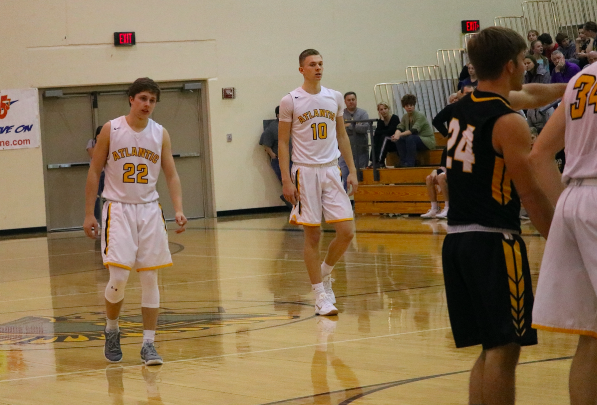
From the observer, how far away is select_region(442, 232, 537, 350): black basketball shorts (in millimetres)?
3273

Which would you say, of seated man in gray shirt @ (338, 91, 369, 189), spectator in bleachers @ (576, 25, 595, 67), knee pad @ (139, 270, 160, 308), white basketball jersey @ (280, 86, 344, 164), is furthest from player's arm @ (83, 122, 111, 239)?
seated man in gray shirt @ (338, 91, 369, 189)

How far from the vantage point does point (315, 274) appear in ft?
22.7

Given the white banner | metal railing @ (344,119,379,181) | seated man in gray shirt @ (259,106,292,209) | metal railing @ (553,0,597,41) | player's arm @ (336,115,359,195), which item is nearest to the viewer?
player's arm @ (336,115,359,195)

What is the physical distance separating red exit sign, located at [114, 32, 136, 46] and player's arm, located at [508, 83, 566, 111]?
1413cm

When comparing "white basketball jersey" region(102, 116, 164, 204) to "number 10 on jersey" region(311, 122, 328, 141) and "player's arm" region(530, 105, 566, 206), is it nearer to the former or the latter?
"number 10 on jersey" region(311, 122, 328, 141)

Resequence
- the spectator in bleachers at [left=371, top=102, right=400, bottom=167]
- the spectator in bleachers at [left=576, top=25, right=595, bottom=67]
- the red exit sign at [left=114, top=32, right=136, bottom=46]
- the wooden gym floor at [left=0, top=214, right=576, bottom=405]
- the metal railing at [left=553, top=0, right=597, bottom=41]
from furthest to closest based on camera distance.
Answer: the metal railing at [left=553, top=0, right=597, bottom=41]
the red exit sign at [left=114, top=32, right=136, bottom=46]
the spectator in bleachers at [left=371, top=102, right=400, bottom=167]
the spectator in bleachers at [left=576, top=25, right=595, bottom=67]
the wooden gym floor at [left=0, top=214, right=576, bottom=405]

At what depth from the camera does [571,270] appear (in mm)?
3135

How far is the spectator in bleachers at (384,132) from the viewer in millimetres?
15883

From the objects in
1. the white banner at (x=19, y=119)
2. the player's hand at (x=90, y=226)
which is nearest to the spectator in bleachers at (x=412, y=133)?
the white banner at (x=19, y=119)

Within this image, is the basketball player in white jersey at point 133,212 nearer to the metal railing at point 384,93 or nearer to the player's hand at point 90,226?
the player's hand at point 90,226

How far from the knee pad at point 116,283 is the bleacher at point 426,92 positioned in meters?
10.2

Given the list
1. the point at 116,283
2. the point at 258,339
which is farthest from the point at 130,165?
the point at 258,339

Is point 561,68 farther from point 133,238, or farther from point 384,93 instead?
point 133,238

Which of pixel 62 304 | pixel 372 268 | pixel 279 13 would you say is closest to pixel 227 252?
pixel 372 268
